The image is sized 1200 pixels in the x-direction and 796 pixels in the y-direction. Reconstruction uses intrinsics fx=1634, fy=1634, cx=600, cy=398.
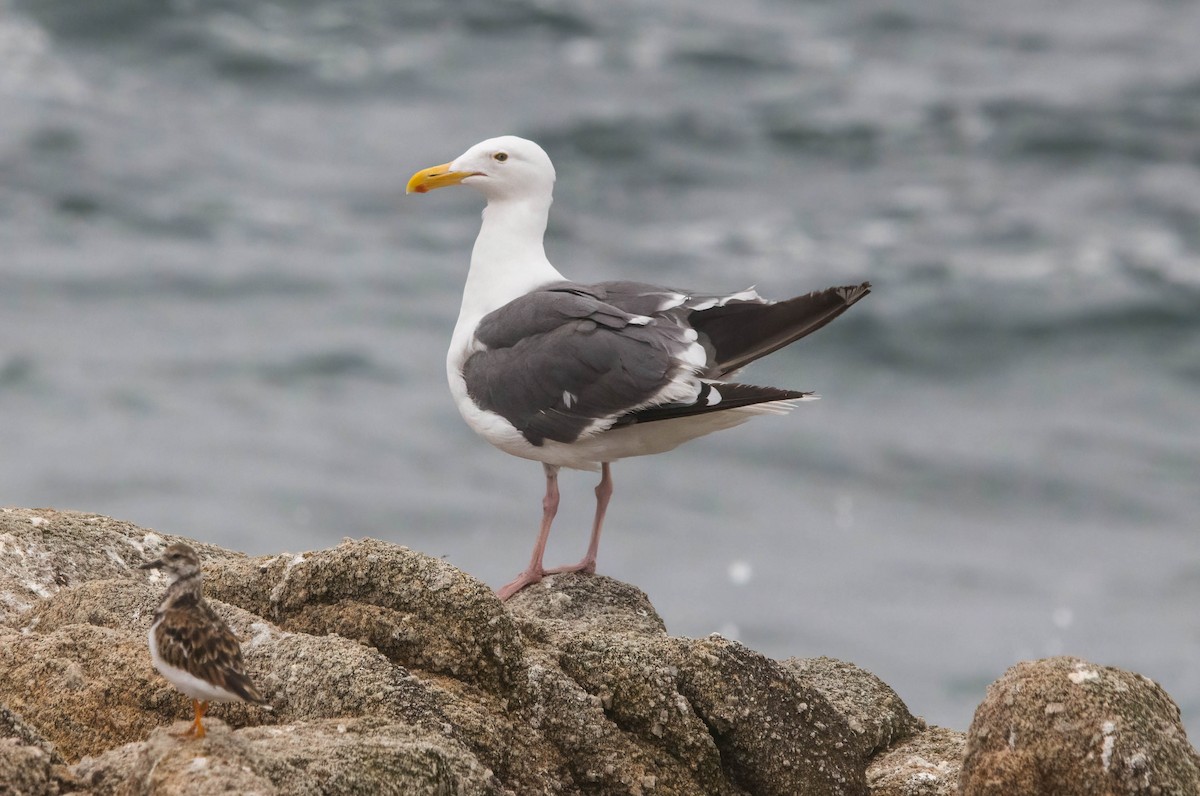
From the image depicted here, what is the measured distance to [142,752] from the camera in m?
4.84

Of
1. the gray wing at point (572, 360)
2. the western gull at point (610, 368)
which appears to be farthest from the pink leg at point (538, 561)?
the gray wing at point (572, 360)

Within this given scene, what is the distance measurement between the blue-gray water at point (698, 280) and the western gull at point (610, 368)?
946 centimetres

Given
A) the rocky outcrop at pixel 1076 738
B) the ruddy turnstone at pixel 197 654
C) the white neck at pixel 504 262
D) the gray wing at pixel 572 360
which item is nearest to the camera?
the ruddy turnstone at pixel 197 654

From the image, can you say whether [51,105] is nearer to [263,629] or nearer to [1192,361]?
[1192,361]

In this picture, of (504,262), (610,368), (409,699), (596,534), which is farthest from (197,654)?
(504,262)

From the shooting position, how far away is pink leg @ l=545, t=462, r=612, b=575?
27.6 ft

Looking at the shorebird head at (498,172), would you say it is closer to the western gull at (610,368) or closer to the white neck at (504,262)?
the white neck at (504,262)

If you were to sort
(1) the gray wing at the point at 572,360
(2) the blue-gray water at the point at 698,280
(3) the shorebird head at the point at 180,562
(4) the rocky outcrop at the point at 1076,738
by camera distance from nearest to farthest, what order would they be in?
(3) the shorebird head at the point at 180,562 → (4) the rocky outcrop at the point at 1076,738 → (1) the gray wing at the point at 572,360 → (2) the blue-gray water at the point at 698,280

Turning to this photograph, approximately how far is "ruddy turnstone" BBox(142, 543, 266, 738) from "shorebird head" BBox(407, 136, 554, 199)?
501 cm

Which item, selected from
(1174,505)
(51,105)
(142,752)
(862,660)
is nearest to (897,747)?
(142,752)

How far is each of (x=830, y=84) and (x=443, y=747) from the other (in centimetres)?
3072

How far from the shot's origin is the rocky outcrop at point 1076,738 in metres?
5.57

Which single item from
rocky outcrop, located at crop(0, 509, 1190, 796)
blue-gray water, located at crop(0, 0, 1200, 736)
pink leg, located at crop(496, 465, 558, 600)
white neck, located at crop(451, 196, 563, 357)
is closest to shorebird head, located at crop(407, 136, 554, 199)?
white neck, located at crop(451, 196, 563, 357)

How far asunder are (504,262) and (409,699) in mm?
4561
